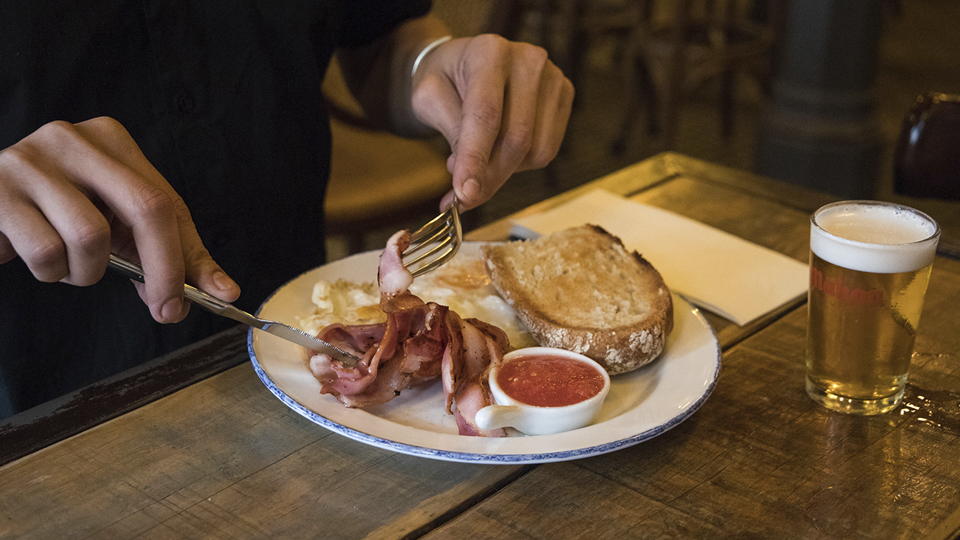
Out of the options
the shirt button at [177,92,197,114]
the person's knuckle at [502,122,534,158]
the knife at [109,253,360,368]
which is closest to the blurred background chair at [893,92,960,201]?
the person's knuckle at [502,122,534,158]

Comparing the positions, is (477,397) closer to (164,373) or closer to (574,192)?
(164,373)

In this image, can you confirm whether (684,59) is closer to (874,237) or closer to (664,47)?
(664,47)

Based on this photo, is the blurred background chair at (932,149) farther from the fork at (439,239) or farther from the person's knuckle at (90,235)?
the person's knuckle at (90,235)

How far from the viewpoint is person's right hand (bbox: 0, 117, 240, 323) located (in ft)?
2.85

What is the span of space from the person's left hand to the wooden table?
46 centimetres

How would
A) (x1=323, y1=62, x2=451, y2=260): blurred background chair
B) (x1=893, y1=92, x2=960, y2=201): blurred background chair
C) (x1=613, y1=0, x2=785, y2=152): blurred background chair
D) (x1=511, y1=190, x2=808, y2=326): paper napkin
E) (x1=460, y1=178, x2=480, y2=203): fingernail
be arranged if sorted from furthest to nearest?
(x1=613, y1=0, x2=785, y2=152): blurred background chair, (x1=323, y1=62, x2=451, y2=260): blurred background chair, (x1=893, y1=92, x2=960, y2=201): blurred background chair, (x1=511, y1=190, x2=808, y2=326): paper napkin, (x1=460, y1=178, x2=480, y2=203): fingernail

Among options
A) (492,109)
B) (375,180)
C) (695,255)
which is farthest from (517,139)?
(375,180)

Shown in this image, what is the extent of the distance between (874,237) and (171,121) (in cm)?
115

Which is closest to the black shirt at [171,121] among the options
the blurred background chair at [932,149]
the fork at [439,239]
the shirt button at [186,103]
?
the shirt button at [186,103]

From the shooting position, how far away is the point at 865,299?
3.31ft

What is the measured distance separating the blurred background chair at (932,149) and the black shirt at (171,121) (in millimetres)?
1311

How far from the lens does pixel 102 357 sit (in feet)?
4.91

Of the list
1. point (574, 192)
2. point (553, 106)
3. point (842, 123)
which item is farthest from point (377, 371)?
point (842, 123)

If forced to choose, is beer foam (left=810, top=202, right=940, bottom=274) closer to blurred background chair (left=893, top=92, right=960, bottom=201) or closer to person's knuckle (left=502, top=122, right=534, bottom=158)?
person's knuckle (left=502, top=122, right=534, bottom=158)
